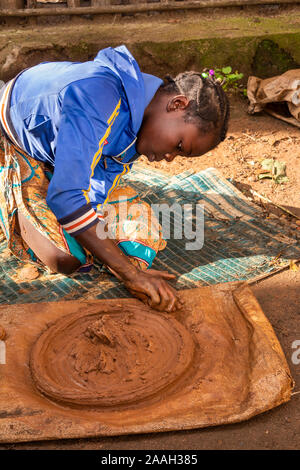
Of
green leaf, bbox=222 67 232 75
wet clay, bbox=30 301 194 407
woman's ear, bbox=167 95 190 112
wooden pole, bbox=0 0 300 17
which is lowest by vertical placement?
wet clay, bbox=30 301 194 407

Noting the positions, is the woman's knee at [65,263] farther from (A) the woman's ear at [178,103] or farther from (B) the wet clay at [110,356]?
(A) the woman's ear at [178,103]

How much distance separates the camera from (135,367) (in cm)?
208

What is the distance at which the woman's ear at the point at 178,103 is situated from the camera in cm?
218

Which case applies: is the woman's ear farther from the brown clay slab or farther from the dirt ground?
the dirt ground

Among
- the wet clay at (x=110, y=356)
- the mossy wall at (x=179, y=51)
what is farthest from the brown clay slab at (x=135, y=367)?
the mossy wall at (x=179, y=51)

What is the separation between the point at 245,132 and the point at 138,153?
2.07 metres

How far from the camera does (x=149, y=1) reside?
4.98m

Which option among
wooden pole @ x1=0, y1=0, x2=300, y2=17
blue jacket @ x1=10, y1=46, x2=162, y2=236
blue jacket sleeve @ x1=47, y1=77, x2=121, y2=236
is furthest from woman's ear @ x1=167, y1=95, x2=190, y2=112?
wooden pole @ x1=0, y1=0, x2=300, y2=17

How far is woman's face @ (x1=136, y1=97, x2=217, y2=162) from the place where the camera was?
86.0 inches

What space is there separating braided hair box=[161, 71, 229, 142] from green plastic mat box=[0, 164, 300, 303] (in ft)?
2.98

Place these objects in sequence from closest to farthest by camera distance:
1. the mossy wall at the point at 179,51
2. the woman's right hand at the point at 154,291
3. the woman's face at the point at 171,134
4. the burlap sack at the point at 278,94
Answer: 1. the woman's face at the point at 171,134
2. the woman's right hand at the point at 154,291
3. the burlap sack at the point at 278,94
4. the mossy wall at the point at 179,51

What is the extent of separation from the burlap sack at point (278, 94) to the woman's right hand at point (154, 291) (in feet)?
8.26

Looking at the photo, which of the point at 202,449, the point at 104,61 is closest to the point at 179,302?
the point at 202,449

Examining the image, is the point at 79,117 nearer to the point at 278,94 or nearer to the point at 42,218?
the point at 42,218
